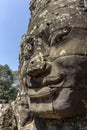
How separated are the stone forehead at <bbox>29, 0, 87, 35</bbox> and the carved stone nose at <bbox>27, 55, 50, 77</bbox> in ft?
1.21

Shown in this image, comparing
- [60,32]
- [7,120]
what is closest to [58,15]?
[60,32]

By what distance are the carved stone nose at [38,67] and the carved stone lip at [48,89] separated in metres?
0.15

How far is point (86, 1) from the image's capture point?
14.9ft

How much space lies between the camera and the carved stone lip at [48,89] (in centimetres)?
415

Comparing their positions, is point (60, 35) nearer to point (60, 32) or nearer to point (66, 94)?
point (60, 32)

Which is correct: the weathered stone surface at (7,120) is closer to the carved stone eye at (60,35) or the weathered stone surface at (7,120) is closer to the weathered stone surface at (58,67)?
the weathered stone surface at (58,67)

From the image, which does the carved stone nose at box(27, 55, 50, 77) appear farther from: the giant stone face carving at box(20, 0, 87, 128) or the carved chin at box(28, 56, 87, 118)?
the carved chin at box(28, 56, 87, 118)

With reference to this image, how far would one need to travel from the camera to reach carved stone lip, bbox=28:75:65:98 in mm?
4152

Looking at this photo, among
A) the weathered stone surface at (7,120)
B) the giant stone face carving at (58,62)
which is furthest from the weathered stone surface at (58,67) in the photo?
the weathered stone surface at (7,120)

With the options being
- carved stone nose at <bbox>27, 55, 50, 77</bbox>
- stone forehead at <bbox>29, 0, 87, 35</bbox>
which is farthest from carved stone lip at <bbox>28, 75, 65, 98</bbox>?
stone forehead at <bbox>29, 0, 87, 35</bbox>

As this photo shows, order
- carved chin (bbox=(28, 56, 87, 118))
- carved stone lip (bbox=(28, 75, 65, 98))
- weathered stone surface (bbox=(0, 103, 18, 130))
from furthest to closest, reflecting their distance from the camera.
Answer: weathered stone surface (bbox=(0, 103, 18, 130)), carved stone lip (bbox=(28, 75, 65, 98)), carved chin (bbox=(28, 56, 87, 118))

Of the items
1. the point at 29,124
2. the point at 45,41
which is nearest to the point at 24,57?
the point at 45,41

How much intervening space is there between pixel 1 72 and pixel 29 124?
91.0 feet

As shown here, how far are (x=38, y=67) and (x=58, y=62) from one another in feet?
0.80
